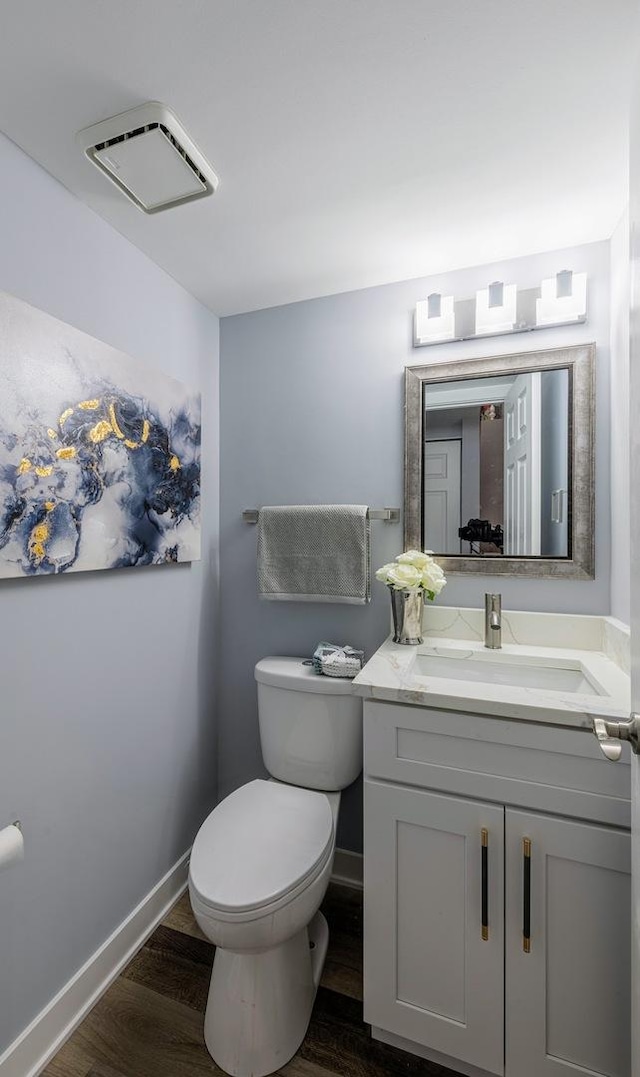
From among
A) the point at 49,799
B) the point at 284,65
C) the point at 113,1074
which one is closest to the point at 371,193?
the point at 284,65

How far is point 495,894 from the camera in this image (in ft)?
3.52

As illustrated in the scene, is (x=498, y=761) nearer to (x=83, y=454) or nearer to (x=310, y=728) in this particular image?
(x=310, y=728)

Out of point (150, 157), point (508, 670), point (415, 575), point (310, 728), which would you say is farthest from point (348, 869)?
point (150, 157)

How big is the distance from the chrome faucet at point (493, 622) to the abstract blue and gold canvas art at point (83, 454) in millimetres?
1044

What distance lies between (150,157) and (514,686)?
163cm

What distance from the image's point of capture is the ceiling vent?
3.32 feet

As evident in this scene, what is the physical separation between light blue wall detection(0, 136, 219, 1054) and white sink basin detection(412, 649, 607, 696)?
2.88ft

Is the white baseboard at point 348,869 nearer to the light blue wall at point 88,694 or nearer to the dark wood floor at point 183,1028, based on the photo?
the dark wood floor at point 183,1028

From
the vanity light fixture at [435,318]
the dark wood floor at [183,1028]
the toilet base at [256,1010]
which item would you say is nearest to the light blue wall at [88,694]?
the dark wood floor at [183,1028]

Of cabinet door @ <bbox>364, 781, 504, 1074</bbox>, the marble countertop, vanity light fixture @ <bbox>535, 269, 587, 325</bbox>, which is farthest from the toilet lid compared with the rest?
vanity light fixture @ <bbox>535, 269, 587, 325</bbox>

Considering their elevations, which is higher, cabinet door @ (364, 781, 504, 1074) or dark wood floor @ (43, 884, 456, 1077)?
cabinet door @ (364, 781, 504, 1074)

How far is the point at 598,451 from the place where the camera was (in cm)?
145

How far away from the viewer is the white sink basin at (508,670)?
135 cm

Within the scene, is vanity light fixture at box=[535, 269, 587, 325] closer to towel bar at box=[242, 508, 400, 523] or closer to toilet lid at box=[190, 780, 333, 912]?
towel bar at box=[242, 508, 400, 523]
